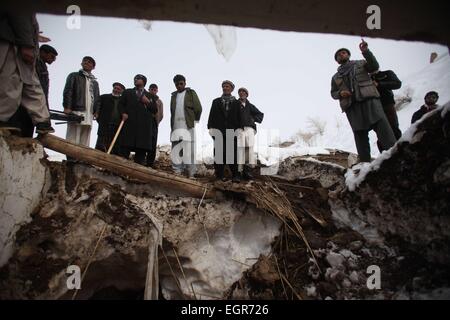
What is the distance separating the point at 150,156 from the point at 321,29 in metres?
3.15

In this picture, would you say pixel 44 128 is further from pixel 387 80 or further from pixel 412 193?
pixel 387 80

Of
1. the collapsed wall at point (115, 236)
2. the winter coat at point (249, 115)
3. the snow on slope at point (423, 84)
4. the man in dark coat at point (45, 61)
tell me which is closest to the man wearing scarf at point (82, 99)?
the man in dark coat at point (45, 61)

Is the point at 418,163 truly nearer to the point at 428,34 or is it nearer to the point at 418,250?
the point at 418,250

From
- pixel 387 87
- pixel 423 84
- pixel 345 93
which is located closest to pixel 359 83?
pixel 345 93

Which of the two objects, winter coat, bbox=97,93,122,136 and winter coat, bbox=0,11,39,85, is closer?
winter coat, bbox=0,11,39,85

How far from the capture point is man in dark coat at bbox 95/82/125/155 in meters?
4.39

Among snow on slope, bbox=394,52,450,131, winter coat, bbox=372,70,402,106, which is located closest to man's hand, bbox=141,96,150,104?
winter coat, bbox=372,70,402,106

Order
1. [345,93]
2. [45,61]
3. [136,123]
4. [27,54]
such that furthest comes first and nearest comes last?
[136,123], [45,61], [345,93], [27,54]

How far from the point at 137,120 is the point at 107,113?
938mm

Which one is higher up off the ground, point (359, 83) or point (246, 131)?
point (359, 83)

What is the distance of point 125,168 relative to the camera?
110 inches

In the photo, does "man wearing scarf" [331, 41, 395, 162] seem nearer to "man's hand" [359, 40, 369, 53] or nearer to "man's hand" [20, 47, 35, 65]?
"man's hand" [359, 40, 369, 53]

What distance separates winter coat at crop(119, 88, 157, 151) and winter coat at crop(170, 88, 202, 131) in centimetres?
39
